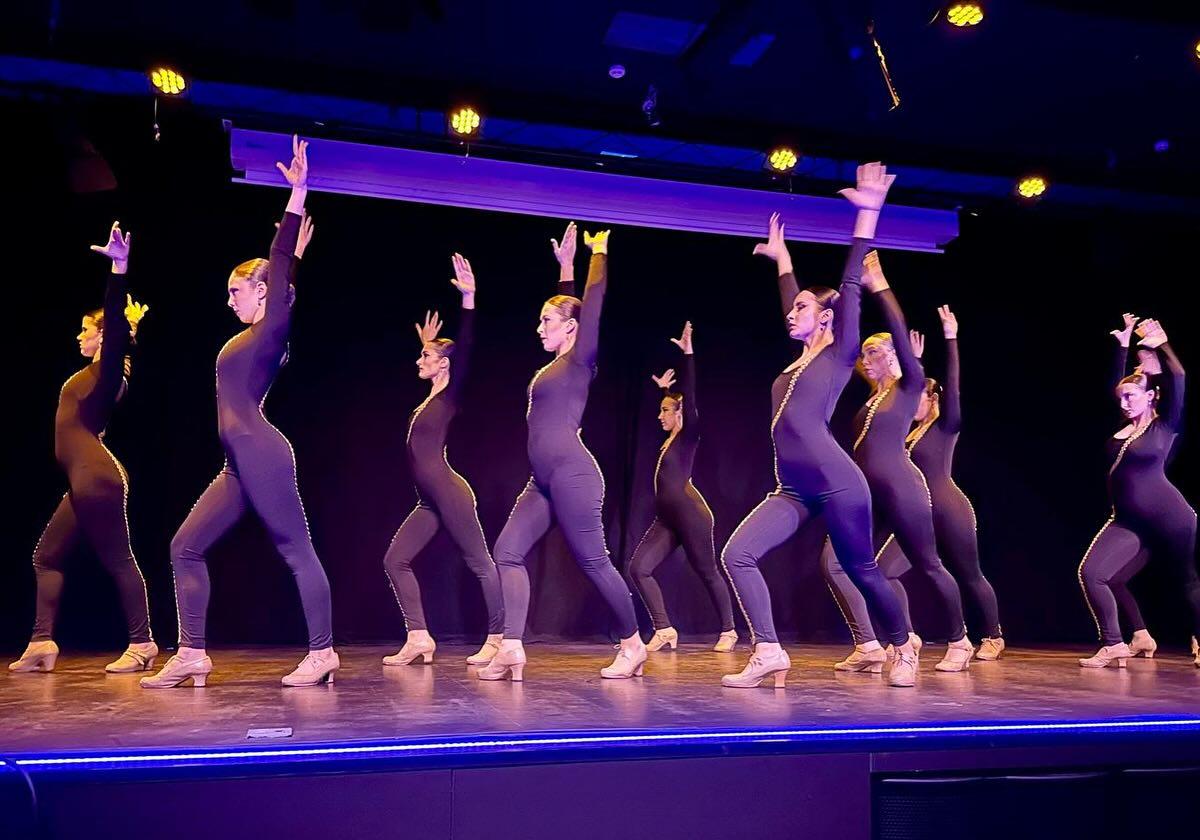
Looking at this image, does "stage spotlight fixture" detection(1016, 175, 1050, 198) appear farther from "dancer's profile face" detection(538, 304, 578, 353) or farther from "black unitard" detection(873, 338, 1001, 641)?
"dancer's profile face" detection(538, 304, 578, 353)

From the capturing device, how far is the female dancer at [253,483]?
13.1 ft

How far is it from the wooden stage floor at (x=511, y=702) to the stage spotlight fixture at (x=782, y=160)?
13.2 feet

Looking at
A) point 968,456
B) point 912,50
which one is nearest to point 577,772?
point 912,50

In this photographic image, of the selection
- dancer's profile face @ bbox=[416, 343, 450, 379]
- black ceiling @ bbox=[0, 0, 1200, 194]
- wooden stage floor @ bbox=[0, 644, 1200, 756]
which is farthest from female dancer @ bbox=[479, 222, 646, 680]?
black ceiling @ bbox=[0, 0, 1200, 194]

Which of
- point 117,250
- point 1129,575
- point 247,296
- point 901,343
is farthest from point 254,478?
point 1129,575

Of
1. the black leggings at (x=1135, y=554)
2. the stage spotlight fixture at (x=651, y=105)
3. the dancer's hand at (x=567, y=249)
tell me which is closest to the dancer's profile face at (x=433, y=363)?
the dancer's hand at (x=567, y=249)

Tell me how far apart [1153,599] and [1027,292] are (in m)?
3.21

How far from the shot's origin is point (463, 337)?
5500 millimetres

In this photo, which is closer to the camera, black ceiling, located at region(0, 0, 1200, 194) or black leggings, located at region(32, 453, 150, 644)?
black leggings, located at region(32, 453, 150, 644)

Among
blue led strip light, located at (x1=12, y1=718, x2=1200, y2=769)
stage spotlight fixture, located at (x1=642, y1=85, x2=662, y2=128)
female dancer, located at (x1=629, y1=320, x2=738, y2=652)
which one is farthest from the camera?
female dancer, located at (x1=629, y1=320, x2=738, y2=652)

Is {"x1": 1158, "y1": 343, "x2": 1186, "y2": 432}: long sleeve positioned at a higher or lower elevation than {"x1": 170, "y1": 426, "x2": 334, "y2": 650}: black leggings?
higher

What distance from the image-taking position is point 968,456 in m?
8.62

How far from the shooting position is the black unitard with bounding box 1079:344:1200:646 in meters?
5.55

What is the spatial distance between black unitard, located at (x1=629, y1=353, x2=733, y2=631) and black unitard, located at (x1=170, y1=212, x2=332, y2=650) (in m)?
3.19
